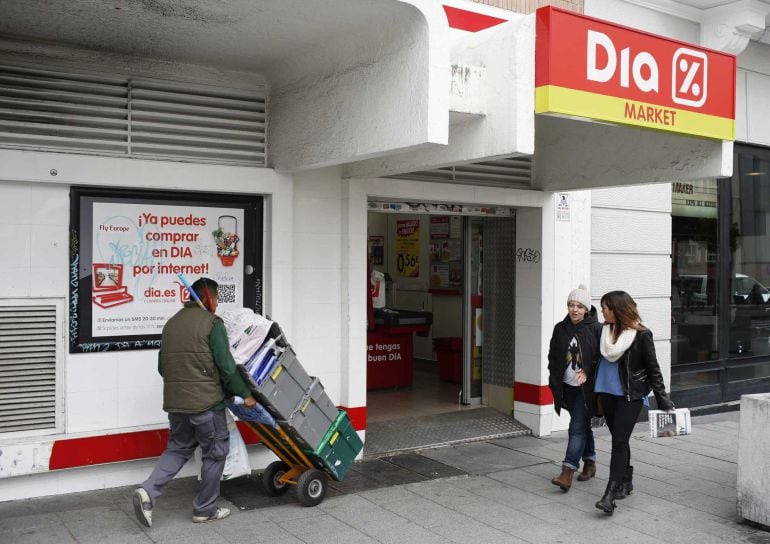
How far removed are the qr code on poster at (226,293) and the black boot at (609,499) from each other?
3380mm

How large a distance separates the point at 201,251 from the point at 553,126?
12.5 ft

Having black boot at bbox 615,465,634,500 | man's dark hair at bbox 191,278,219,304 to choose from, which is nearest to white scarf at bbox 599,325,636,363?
black boot at bbox 615,465,634,500

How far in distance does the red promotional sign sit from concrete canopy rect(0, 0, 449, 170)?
2.67 ft

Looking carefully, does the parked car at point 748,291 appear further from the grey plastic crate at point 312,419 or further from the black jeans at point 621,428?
the grey plastic crate at point 312,419

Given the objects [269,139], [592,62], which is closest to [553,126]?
[592,62]

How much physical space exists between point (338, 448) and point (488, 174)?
3.57 m

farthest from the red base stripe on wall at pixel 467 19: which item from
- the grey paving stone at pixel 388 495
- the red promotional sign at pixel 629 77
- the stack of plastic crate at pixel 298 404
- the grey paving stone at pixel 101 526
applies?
the grey paving stone at pixel 101 526

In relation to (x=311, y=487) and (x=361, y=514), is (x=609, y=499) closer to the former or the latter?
(x=361, y=514)

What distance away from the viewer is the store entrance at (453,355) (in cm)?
837

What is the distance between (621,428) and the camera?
590cm

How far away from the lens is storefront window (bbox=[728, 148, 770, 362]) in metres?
10.9

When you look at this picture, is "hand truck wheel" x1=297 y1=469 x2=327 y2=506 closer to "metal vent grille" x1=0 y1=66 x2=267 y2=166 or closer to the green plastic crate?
the green plastic crate

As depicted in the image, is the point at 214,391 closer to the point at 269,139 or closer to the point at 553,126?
the point at 269,139

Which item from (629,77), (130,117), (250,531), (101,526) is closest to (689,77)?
(629,77)
